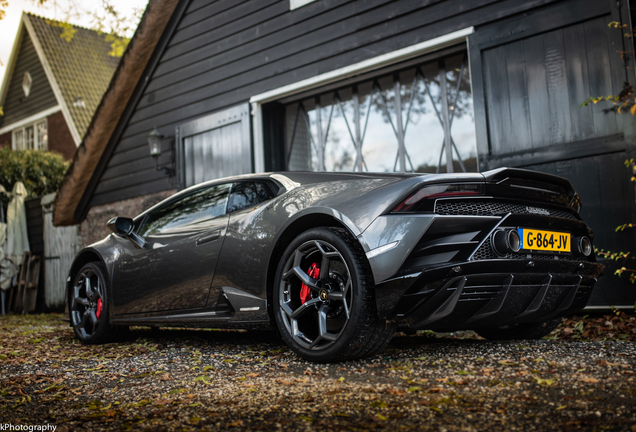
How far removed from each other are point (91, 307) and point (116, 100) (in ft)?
19.2

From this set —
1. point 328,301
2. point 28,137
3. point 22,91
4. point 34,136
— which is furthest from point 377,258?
point 22,91

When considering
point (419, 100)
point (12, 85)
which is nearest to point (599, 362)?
point (419, 100)

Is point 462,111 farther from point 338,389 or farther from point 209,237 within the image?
point 338,389

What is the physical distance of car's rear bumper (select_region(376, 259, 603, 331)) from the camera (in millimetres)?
2518

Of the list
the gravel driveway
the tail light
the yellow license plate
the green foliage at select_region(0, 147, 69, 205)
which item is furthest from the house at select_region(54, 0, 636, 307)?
the green foliage at select_region(0, 147, 69, 205)

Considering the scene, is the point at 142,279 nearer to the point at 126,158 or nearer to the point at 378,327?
the point at 378,327

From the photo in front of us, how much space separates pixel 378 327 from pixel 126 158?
8113 millimetres

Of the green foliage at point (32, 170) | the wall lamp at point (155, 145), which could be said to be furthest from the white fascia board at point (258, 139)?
the green foliage at point (32, 170)

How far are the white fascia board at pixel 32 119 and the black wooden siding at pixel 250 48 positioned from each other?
32.4ft

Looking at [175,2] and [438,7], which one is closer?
[438,7]

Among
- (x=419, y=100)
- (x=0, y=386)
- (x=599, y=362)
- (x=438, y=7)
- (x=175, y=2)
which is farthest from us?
(x=175, y=2)

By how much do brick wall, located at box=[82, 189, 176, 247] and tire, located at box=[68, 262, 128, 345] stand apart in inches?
174

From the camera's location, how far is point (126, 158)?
973 cm

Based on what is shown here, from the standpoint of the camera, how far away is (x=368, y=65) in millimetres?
6422
